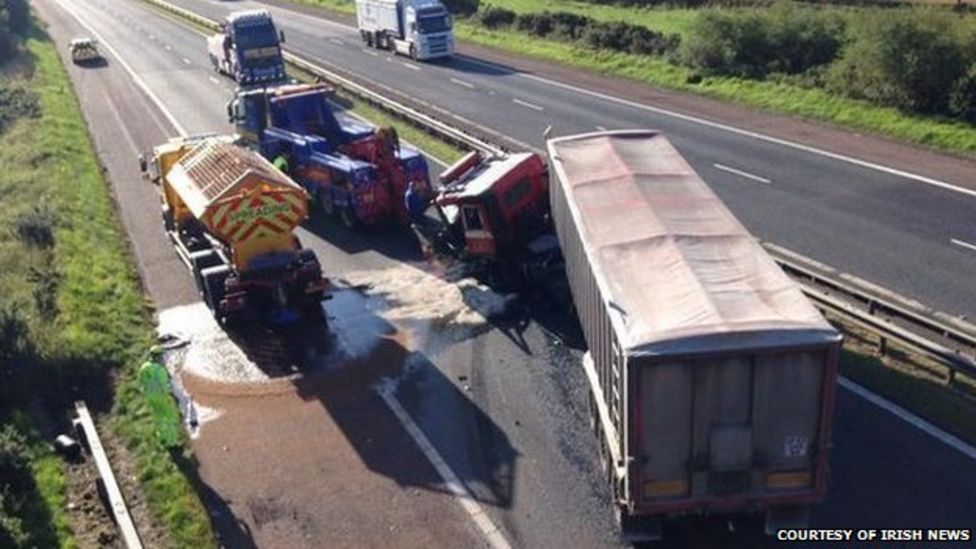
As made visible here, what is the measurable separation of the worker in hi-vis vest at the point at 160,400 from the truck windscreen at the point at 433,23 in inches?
1417

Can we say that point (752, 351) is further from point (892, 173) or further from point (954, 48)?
point (954, 48)

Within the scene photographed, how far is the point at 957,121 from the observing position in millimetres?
29516

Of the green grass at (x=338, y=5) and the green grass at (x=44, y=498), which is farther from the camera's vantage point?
the green grass at (x=338, y=5)

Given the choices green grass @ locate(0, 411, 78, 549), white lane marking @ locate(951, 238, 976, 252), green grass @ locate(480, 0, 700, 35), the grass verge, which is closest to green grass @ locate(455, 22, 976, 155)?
the grass verge

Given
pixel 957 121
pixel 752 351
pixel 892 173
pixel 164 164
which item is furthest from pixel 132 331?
pixel 957 121

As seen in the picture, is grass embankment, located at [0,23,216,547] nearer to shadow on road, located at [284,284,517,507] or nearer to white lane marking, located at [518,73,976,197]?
shadow on road, located at [284,284,517,507]

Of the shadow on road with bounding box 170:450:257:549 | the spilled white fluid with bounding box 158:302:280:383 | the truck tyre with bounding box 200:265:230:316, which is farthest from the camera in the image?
the truck tyre with bounding box 200:265:230:316

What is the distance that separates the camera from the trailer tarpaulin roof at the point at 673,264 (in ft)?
35.0

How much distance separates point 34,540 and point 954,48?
2832 centimetres

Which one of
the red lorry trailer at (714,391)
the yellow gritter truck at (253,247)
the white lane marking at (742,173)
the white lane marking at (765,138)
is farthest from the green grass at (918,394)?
the white lane marking at (742,173)

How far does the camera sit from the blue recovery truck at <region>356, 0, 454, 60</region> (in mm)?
48594

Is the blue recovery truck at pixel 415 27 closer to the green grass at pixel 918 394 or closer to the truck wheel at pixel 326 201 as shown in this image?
the truck wheel at pixel 326 201

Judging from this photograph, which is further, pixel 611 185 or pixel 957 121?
pixel 957 121

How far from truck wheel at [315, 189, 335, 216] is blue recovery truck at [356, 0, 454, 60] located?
979 inches
